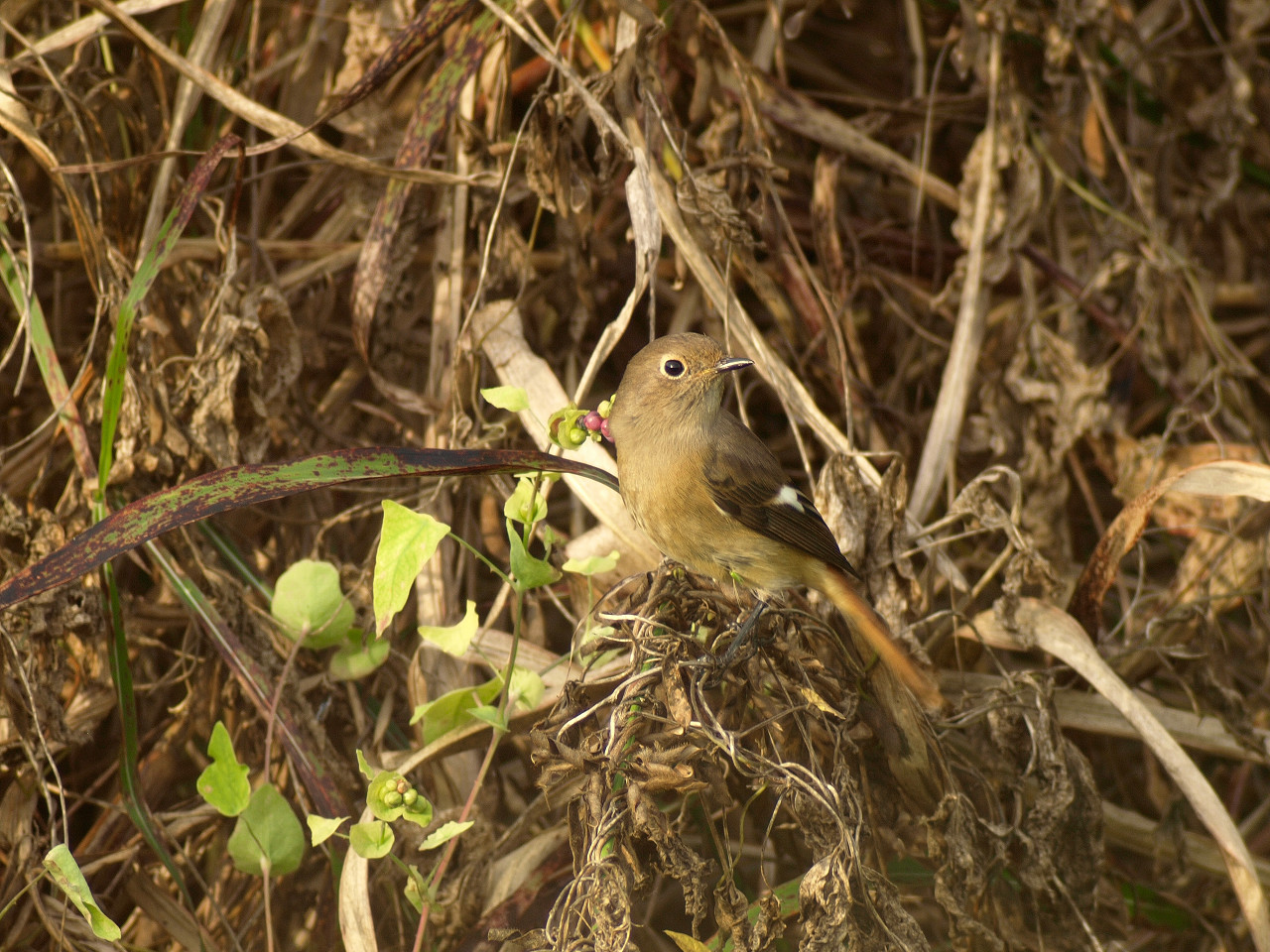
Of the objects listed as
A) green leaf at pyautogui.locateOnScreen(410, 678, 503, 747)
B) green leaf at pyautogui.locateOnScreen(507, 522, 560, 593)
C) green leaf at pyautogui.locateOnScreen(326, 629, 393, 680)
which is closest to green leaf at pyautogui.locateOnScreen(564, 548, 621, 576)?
green leaf at pyautogui.locateOnScreen(507, 522, 560, 593)

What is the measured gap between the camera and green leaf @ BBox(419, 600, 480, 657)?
2014mm

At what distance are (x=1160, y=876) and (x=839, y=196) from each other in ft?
7.11

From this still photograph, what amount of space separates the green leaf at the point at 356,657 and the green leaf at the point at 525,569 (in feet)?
1.65

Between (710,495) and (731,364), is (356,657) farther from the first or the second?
(731,364)

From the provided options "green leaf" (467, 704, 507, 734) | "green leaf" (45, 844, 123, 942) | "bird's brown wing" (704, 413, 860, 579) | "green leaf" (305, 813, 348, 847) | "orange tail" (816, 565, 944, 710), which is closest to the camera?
"green leaf" (45, 844, 123, 942)

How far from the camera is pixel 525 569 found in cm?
196

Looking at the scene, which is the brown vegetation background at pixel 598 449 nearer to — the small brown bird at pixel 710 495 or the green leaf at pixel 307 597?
the small brown bird at pixel 710 495

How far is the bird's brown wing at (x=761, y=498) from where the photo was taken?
90.4 inches

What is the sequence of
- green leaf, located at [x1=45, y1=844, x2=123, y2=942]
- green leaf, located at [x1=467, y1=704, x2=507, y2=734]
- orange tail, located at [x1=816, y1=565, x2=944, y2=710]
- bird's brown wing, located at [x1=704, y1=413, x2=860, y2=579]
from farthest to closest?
bird's brown wing, located at [x1=704, y1=413, x2=860, y2=579]
orange tail, located at [x1=816, y1=565, x2=944, y2=710]
green leaf, located at [x1=467, y1=704, x2=507, y2=734]
green leaf, located at [x1=45, y1=844, x2=123, y2=942]

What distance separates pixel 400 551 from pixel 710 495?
2.73 ft

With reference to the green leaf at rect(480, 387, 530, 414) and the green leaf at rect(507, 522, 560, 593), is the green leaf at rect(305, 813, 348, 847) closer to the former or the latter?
the green leaf at rect(507, 522, 560, 593)

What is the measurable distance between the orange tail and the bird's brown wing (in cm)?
4

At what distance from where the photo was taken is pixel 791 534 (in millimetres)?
2338

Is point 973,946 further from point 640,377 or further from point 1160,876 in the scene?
point 640,377
